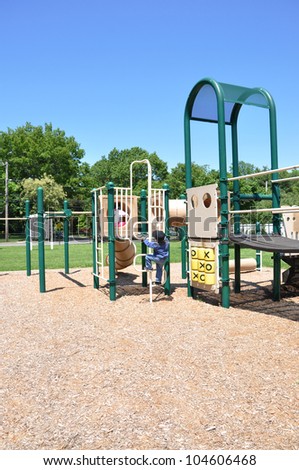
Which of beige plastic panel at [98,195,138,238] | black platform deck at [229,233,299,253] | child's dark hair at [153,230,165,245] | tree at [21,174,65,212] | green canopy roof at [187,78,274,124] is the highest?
tree at [21,174,65,212]

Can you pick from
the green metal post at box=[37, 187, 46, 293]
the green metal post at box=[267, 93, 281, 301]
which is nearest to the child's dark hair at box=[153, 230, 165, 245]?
the green metal post at box=[267, 93, 281, 301]

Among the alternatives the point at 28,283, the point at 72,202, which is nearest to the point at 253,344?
the point at 28,283

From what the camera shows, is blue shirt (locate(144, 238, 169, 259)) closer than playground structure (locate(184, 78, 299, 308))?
No

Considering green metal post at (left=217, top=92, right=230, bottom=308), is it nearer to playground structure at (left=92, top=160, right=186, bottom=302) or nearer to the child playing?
the child playing

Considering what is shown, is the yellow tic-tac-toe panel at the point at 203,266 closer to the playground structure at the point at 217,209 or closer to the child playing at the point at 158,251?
the playground structure at the point at 217,209

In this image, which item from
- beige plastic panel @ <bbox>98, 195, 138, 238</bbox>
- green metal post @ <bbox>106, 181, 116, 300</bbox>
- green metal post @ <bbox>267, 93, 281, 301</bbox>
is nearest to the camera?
green metal post @ <bbox>267, 93, 281, 301</bbox>

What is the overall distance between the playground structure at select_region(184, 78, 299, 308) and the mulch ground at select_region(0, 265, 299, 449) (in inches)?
23.4

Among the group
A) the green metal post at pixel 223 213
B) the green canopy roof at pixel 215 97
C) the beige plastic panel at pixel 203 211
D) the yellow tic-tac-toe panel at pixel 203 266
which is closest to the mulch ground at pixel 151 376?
the green metal post at pixel 223 213

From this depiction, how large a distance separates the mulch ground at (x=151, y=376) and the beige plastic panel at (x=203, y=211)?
1266 millimetres

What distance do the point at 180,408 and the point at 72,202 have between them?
1565 inches

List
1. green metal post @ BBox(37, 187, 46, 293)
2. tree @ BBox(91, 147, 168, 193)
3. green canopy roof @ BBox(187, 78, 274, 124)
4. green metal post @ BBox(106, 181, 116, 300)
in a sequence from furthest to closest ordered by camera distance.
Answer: tree @ BBox(91, 147, 168, 193) < green metal post @ BBox(37, 187, 46, 293) < green metal post @ BBox(106, 181, 116, 300) < green canopy roof @ BBox(187, 78, 274, 124)

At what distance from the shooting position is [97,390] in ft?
10.5

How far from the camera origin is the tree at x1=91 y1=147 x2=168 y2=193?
171 ft
